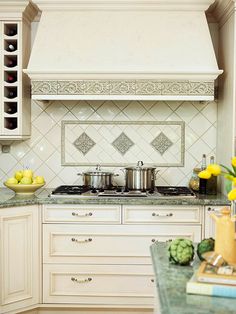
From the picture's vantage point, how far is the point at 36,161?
388 centimetres

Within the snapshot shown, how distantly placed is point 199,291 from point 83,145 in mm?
2607

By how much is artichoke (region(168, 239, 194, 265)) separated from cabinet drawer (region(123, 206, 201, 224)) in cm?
151

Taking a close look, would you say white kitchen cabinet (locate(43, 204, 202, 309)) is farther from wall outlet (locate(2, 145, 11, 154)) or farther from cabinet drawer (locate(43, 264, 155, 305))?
wall outlet (locate(2, 145, 11, 154))

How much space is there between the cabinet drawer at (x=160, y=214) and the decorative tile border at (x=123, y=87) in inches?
33.9

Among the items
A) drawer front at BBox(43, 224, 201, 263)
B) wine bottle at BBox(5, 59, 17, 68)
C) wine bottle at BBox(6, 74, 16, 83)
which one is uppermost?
wine bottle at BBox(5, 59, 17, 68)

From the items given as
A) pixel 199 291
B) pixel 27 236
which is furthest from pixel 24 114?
pixel 199 291

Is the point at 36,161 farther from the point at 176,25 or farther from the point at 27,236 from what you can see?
the point at 176,25

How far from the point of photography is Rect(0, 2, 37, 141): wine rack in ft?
11.5

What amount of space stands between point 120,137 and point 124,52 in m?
0.79

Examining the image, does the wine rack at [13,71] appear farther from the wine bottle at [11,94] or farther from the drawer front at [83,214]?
the drawer front at [83,214]

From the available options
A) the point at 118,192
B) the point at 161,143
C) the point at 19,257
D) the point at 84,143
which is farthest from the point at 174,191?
the point at 19,257

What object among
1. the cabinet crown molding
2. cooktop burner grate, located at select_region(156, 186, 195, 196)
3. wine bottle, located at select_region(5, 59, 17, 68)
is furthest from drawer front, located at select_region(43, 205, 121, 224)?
the cabinet crown molding

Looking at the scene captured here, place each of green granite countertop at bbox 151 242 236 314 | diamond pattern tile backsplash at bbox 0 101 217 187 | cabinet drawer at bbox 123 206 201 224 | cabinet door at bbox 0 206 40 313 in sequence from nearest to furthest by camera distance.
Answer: green granite countertop at bbox 151 242 236 314, cabinet door at bbox 0 206 40 313, cabinet drawer at bbox 123 206 201 224, diamond pattern tile backsplash at bbox 0 101 217 187

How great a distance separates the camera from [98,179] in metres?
3.49
